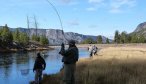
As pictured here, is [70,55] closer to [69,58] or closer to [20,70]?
[69,58]

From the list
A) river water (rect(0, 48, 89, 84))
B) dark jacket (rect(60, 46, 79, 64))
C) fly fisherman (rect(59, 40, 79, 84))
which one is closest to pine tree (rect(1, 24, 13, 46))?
river water (rect(0, 48, 89, 84))

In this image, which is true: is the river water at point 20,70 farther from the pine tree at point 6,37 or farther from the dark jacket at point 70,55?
the pine tree at point 6,37

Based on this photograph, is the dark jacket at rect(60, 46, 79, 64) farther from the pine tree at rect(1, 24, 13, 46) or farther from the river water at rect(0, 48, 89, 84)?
the pine tree at rect(1, 24, 13, 46)

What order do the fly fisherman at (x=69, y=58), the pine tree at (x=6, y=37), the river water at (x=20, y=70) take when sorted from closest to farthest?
the fly fisherman at (x=69, y=58), the river water at (x=20, y=70), the pine tree at (x=6, y=37)

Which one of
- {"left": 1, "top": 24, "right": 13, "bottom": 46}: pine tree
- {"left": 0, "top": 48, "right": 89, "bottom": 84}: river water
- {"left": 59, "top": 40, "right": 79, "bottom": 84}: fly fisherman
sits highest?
{"left": 1, "top": 24, "right": 13, "bottom": 46}: pine tree

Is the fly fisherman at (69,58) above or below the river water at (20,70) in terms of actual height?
above

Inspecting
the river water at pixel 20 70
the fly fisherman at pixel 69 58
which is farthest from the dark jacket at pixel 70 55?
the river water at pixel 20 70

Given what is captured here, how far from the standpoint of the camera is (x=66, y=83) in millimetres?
16062

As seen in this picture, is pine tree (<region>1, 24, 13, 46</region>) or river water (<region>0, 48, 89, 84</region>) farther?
pine tree (<region>1, 24, 13, 46</region>)

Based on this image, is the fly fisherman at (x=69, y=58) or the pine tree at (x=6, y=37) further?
the pine tree at (x=6, y=37)

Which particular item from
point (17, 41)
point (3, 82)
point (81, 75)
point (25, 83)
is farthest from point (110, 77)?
point (17, 41)

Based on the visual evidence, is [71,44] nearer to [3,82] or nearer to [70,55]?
[70,55]

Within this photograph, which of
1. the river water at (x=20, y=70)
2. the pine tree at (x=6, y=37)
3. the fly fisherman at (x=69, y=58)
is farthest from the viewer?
the pine tree at (x=6, y=37)

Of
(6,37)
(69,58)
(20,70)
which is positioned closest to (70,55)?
(69,58)
